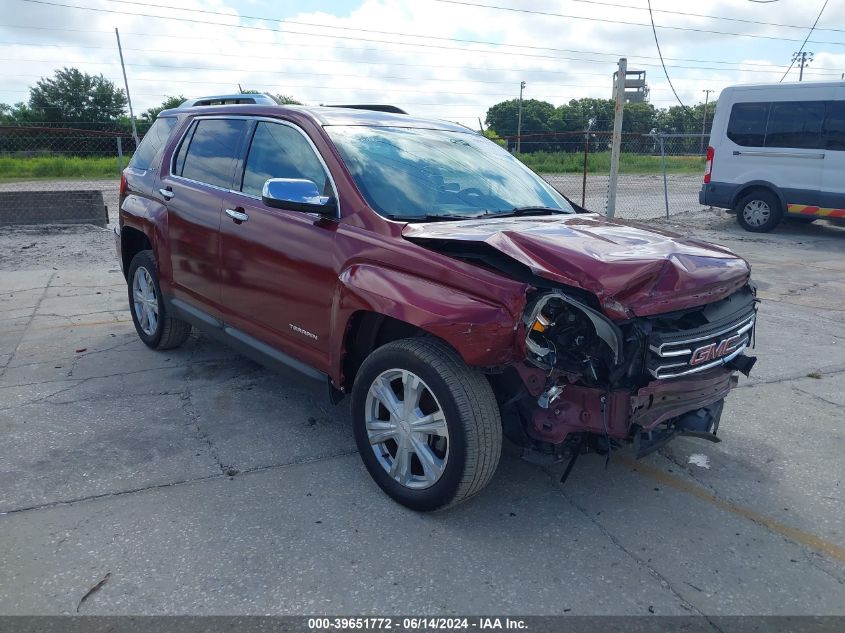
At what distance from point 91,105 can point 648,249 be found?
43.9 m

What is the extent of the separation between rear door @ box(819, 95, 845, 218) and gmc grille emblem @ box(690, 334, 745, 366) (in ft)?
33.9

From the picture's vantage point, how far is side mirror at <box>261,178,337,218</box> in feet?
11.0

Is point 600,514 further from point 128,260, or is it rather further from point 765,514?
point 128,260

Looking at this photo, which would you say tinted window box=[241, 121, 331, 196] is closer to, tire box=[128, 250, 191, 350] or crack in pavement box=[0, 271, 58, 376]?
tire box=[128, 250, 191, 350]

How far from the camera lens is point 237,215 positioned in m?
4.10

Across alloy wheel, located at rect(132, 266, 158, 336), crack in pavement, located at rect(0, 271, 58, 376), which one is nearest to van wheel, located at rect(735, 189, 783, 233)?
alloy wheel, located at rect(132, 266, 158, 336)

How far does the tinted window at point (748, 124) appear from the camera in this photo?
40.8 feet

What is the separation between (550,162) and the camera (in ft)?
80.7

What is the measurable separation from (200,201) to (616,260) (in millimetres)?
2861

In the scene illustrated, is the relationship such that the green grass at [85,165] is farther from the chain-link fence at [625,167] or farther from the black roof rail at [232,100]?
the black roof rail at [232,100]

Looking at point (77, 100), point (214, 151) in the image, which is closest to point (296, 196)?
point (214, 151)

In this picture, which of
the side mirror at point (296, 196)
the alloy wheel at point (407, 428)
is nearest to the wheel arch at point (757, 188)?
the side mirror at point (296, 196)

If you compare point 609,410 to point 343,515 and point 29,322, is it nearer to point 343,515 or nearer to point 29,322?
point 343,515

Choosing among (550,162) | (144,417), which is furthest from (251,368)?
(550,162)
